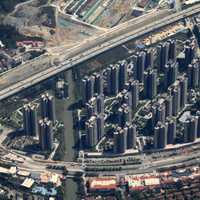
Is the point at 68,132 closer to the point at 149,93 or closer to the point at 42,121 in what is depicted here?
the point at 42,121

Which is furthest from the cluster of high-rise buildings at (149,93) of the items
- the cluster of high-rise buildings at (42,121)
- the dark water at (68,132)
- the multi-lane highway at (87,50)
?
the multi-lane highway at (87,50)

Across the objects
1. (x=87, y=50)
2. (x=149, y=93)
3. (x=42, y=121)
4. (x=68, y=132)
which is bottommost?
(x=68, y=132)

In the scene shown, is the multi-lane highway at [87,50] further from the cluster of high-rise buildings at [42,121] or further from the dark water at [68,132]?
the cluster of high-rise buildings at [42,121]

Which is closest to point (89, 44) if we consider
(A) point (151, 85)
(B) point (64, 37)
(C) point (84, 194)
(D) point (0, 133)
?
(B) point (64, 37)

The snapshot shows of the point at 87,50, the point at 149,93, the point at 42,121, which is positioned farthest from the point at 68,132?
the point at 87,50

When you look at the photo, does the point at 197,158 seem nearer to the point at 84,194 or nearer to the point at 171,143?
the point at 171,143

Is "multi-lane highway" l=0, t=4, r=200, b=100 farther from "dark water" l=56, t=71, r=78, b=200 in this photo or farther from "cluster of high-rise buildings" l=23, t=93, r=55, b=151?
"cluster of high-rise buildings" l=23, t=93, r=55, b=151
